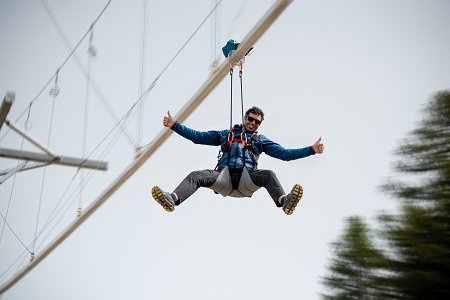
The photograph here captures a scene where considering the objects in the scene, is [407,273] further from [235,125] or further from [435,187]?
[235,125]

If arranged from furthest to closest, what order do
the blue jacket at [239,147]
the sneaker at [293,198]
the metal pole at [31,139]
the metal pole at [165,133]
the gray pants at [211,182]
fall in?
the metal pole at [31,139]
the metal pole at [165,133]
the blue jacket at [239,147]
the gray pants at [211,182]
the sneaker at [293,198]

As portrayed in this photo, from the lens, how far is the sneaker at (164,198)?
5926 mm

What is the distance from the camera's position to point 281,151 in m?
6.49

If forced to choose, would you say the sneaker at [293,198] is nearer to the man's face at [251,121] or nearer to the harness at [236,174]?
the harness at [236,174]

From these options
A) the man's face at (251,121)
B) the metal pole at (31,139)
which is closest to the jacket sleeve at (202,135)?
the man's face at (251,121)

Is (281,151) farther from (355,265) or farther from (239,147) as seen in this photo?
(355,265)

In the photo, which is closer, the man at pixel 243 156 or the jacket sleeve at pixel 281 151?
the man at pixel 243 156

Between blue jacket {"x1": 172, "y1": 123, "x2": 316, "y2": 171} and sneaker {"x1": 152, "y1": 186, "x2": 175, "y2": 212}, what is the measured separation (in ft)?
2.59

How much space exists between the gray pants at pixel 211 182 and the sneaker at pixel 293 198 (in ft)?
0.72

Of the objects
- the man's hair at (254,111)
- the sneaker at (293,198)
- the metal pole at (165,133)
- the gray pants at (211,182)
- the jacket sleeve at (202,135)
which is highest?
the metal pole at (165,133)

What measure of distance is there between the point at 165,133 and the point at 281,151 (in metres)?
3.48

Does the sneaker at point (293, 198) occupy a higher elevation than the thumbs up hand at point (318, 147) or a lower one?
lower

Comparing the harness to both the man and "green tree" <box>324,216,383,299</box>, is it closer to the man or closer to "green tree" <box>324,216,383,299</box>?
the man

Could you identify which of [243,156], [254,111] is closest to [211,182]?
[243,156]
